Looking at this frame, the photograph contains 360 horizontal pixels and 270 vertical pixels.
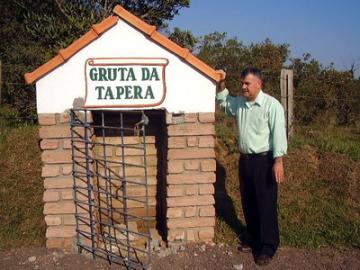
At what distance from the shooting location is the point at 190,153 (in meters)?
5.15

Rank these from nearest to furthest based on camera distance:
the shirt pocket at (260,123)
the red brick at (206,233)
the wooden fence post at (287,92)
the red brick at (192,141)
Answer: the shirt pocket at (260,123) → the red brick at (192,141) → the red brick at (206,233) → the wooden fence post at (287,92)

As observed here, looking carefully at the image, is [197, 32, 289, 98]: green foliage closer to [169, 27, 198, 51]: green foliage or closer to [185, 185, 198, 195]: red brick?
[169, 27, 198, 51]: green foliage

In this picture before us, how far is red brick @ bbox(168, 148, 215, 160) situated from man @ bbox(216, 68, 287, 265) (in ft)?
1.30

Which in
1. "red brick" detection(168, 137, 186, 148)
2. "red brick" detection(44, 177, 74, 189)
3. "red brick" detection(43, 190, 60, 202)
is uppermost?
"red brick" detection(168, 137, 186, 148)

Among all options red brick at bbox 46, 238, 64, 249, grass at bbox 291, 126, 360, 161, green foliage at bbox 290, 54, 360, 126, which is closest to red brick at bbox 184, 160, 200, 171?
red brick at bbox 46, 238, 64, 249

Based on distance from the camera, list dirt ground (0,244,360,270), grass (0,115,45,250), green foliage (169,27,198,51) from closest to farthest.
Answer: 1. dirt ground (0,244,360,270)
2. grass (0,115,45,250)
3. green foliage (169,27,198,51)

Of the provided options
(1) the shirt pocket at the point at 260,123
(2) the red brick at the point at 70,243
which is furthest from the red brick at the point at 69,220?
(1) the shirt pocket at the point at 260,123

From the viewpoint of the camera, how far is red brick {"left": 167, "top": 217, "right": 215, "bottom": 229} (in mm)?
5227

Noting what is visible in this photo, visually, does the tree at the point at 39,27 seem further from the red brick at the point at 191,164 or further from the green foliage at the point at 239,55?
the red brick at the point at 191,164

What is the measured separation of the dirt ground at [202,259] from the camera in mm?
4930

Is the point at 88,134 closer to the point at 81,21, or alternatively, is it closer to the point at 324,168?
the point at 324,168

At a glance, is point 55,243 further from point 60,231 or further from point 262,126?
point 262,126

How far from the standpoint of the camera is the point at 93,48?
4.83 metres

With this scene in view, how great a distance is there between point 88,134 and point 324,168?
4.24 meters
